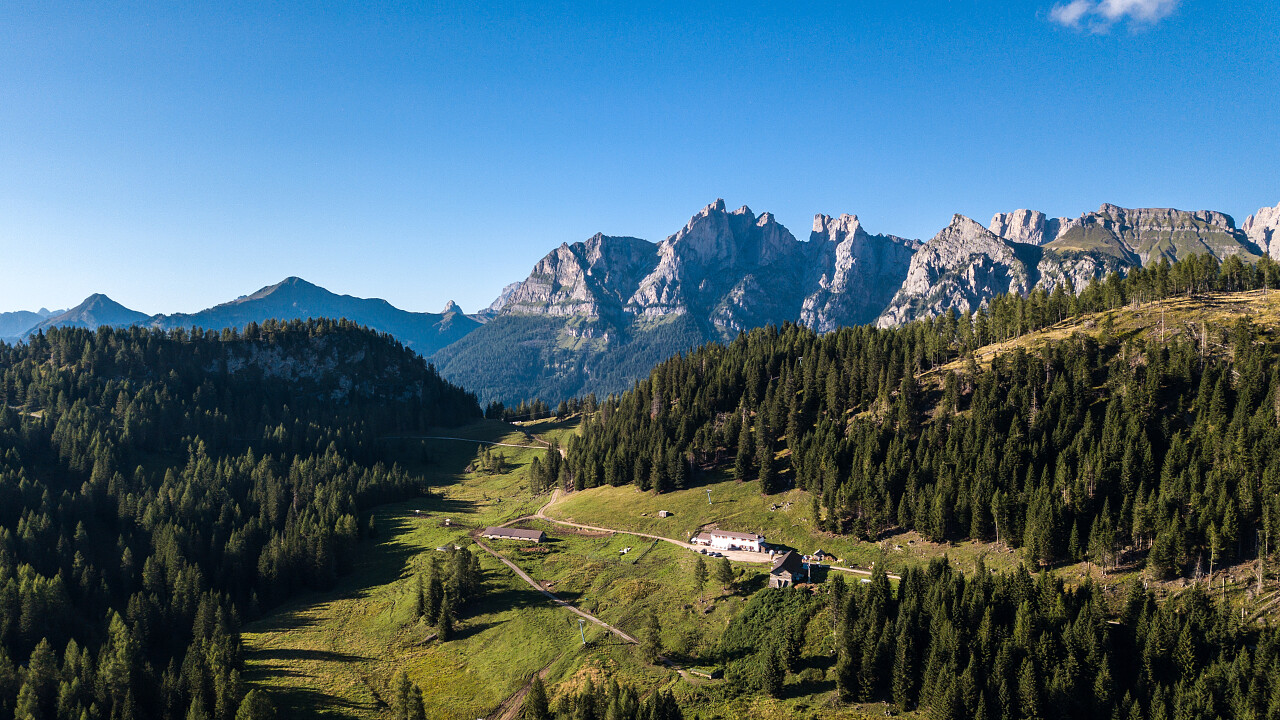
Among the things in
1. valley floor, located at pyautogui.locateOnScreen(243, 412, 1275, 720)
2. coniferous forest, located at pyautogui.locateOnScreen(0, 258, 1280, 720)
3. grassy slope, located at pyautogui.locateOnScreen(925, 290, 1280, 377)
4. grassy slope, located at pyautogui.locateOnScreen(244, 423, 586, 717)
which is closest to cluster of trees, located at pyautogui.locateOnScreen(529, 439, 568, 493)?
coniferous forest, located at pyautogui.locateOnScreen(0, 258, 1280, 720)

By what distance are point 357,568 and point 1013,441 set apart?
129 metres

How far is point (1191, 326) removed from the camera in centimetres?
12506

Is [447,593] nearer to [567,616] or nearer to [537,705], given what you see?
[567,616]

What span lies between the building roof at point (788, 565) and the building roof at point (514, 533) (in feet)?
169

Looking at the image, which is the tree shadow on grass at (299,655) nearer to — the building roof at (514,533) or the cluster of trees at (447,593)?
the cluster of trees at (447,593)

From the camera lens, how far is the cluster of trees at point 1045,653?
62781 mm

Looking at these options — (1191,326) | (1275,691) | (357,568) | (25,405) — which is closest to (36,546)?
(357,568)

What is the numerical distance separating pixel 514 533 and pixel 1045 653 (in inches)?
3700

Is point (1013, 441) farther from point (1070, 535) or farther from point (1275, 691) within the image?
point (1275, 691)

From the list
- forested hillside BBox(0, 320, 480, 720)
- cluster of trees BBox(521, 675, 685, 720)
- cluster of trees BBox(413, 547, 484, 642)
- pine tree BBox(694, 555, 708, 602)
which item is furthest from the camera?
cluster of trees BBox(413, 547, 484, 642)

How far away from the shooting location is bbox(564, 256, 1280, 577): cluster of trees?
8650 cm

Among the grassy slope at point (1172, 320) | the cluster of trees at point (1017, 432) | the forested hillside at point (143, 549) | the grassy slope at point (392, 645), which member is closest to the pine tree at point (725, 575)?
the grassy slope at point (392, 645)

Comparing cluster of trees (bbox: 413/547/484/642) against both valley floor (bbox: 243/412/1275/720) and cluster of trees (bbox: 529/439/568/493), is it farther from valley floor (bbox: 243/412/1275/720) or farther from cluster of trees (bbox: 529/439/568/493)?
cluster of trees (bbox: 529/439/568/493)

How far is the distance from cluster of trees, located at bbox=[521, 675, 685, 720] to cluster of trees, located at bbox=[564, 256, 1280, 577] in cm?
4873
